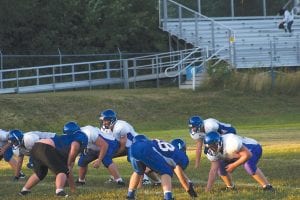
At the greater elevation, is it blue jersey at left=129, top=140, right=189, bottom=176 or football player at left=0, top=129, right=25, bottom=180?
blue jersey at left=129, top=140, right=189, bottom=176

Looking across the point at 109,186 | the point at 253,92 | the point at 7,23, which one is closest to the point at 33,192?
the point at 109,186

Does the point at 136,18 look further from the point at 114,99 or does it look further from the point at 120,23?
the point at 114,99

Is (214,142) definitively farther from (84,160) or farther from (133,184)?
(84,160)

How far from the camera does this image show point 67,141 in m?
12.6

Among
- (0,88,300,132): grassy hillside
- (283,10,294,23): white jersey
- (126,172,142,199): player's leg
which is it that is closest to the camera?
(126,172,142,199): player's leg

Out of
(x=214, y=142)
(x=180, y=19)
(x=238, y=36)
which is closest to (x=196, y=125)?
(x=214, y=142)

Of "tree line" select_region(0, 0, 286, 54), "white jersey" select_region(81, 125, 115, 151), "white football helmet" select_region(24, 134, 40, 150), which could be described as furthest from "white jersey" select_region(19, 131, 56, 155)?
"tree line" select_region(0, 0, 286, 54)

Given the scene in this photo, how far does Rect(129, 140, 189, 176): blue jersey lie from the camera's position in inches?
443

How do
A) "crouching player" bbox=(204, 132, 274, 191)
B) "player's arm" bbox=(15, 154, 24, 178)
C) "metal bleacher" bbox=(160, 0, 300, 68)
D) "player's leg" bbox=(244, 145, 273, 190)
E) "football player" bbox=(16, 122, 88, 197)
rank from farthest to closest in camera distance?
"metal bleacher" bbox=(160, 0, 300, 68) < "player's arm" bbox=(15, 154, 24, 178) < "football player" bbox=(16, 122, 88, 197) < "player's leg" bbox=(244, 145, 273, 190) < "crouching player" bbox=(204, 132, 274, 191)

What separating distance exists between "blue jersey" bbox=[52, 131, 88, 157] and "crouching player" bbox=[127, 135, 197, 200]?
125cm

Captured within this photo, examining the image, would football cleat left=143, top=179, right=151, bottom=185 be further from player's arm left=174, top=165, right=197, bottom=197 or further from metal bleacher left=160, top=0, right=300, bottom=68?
metal bleacher left=160, top=0, right=300, bottom=68

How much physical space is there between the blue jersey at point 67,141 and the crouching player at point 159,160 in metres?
1.25

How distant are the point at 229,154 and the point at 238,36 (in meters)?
29.2

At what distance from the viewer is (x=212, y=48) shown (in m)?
38.9
